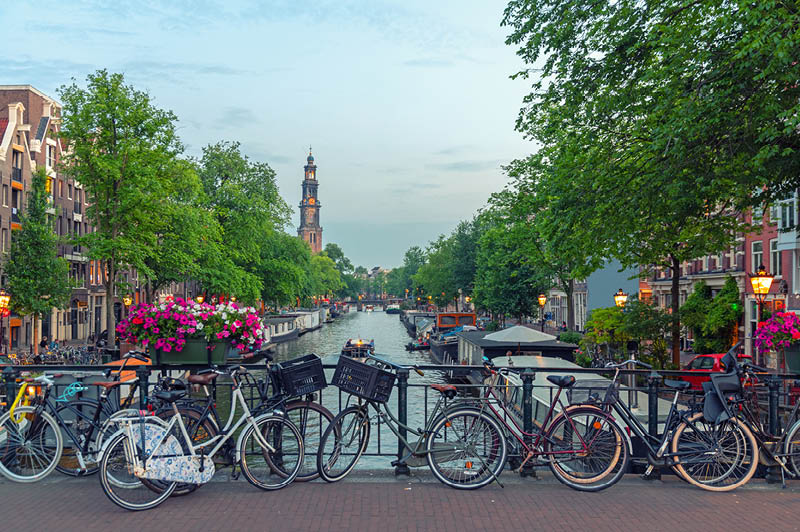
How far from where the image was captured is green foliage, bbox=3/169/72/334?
39.3m

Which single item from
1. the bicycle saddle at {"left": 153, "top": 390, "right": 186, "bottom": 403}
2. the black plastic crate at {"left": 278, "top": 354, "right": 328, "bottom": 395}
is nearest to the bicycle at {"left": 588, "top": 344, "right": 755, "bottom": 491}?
the black plastic crate at {"left": 278, "top": 354, "right": 328, "bottom": 395}

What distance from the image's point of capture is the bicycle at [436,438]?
785 cm

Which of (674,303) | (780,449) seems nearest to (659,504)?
(780,449)

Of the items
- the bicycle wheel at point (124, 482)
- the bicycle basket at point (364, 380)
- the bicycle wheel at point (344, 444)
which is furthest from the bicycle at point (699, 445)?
the bicycle wheel at point (124, 482)

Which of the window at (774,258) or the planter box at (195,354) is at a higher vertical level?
the window at (774,258)

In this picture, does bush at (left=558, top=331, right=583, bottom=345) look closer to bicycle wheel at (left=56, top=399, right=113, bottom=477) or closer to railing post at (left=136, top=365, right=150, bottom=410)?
railing post at (left=136, top=365, right=150, bottom=410)

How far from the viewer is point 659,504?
7.41 meters

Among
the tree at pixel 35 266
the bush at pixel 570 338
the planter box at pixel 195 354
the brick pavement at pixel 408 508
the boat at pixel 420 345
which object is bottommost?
the boat at pixel 420 345

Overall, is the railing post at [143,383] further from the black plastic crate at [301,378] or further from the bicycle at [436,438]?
the bicycle at [436,438]

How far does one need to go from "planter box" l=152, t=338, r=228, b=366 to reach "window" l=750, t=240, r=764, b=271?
3387 centimetres

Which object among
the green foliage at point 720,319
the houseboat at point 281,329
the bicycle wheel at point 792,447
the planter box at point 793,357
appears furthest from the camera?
the houseboat at point 281,329

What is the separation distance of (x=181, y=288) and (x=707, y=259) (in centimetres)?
5886

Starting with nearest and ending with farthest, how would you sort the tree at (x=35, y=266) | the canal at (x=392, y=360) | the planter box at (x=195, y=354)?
1. the planter box at (x=195, y=354)
2. the canal at (x=392, y=360)
3. the tree at (x=35, y=266)

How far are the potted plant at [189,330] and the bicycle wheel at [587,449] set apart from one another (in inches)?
149
